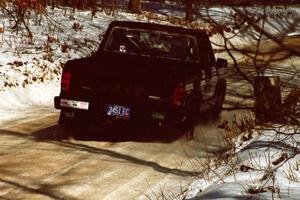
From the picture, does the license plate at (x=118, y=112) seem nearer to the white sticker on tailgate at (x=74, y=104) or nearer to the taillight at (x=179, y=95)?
the white sticker on tailgate at (x=74, y=104)

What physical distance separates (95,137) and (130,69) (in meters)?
A: 1.35

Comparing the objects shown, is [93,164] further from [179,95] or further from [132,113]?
[179,95]

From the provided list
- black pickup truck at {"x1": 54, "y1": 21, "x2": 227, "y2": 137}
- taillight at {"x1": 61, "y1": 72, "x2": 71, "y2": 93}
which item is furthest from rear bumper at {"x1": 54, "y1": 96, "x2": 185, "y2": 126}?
taillight at {"x1": 61, "y1": 72, "x2": 71, "y2": 93}

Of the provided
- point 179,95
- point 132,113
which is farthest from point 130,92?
point 179,95

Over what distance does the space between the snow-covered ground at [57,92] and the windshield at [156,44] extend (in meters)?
1.74

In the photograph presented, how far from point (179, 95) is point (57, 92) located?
18.4ft

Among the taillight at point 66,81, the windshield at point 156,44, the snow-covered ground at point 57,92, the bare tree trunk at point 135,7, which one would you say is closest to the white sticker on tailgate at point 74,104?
the taillight at point 66,81

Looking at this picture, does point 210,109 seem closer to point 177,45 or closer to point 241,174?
point 177,45

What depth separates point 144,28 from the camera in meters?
9.21

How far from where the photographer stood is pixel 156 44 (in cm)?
920

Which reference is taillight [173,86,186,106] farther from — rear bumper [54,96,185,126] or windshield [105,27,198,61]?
windshield [105,27,198,61]

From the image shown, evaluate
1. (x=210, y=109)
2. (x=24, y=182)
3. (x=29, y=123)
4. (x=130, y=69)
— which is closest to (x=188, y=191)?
(x=24, y=182)

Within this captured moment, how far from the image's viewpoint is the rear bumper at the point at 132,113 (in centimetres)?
780

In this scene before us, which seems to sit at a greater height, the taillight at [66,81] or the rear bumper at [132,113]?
the taillight at [66,81]
